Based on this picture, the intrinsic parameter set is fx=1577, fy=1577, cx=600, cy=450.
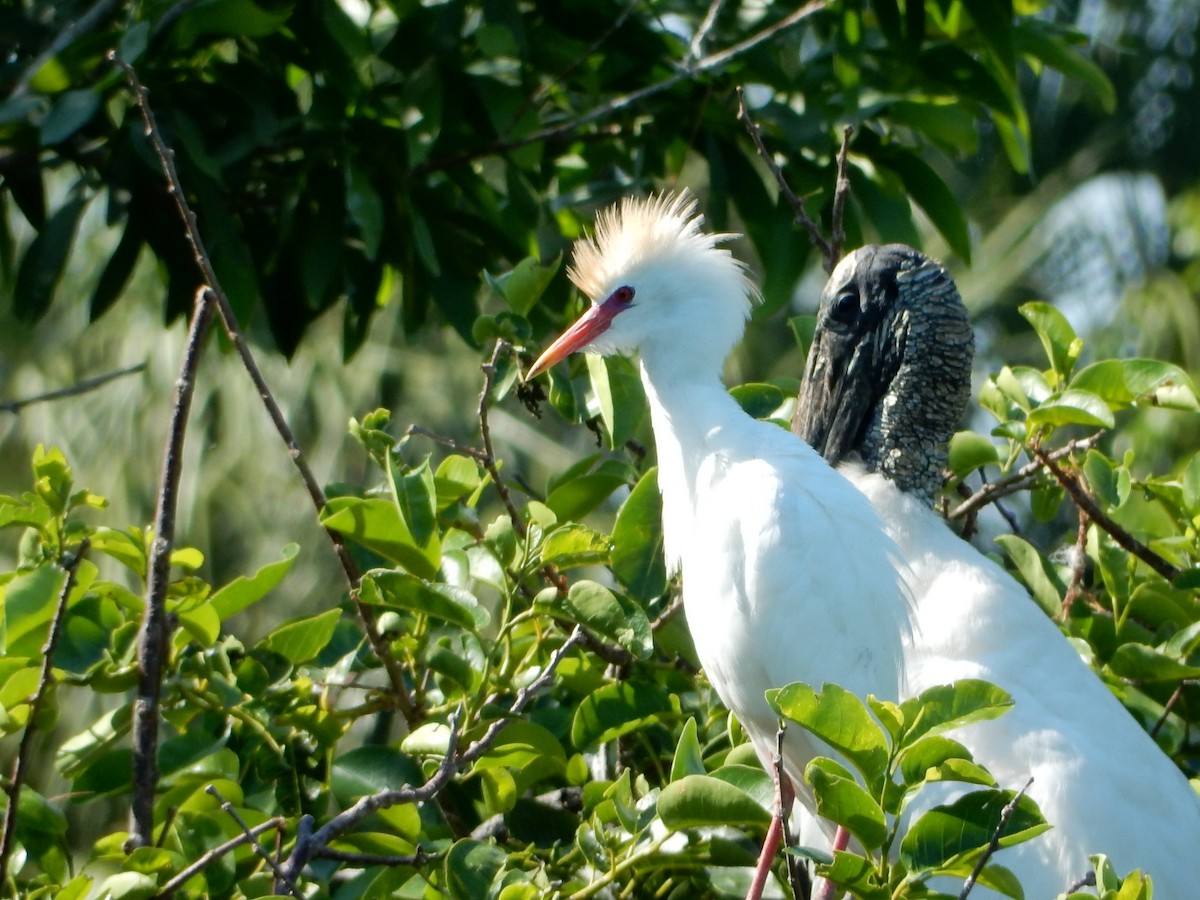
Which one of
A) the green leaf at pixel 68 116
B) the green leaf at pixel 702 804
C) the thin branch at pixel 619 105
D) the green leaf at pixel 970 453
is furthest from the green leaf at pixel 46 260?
the green leaf at pixel 702 804

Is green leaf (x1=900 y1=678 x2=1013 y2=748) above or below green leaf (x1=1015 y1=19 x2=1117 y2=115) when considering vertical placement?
below

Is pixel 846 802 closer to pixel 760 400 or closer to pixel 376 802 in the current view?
pixel 376 802

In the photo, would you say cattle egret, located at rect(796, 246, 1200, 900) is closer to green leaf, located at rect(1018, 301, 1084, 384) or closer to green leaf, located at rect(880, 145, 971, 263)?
green leaf, located at rect(880, 145, 971, 263)

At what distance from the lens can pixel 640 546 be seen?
2.32 m

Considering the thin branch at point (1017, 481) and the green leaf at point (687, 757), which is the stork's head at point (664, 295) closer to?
the thin branch at point (1017, 481)

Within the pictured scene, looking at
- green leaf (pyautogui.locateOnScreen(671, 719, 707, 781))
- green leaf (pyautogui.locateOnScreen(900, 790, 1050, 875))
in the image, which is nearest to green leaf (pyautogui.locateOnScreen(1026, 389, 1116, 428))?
green leaf (pyautogui.locateOnScreen(671, 719, 707, 781))

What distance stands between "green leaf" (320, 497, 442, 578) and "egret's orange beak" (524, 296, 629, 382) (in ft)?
1.54

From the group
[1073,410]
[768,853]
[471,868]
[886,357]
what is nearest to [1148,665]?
[1073,410]

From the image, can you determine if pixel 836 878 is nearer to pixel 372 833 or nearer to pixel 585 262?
pixel 372 833

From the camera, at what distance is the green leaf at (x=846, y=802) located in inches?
54.5

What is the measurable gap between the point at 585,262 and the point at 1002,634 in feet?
3.17

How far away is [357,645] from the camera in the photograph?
7.47ft

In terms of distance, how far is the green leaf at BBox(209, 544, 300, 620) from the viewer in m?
2.04

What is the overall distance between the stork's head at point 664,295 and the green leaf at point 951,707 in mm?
1220
